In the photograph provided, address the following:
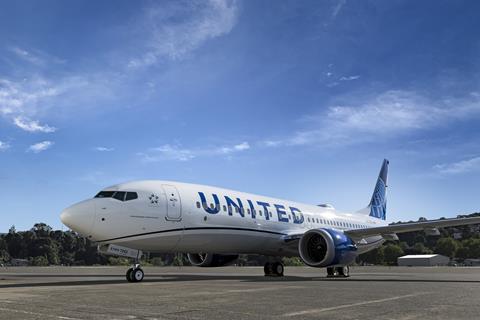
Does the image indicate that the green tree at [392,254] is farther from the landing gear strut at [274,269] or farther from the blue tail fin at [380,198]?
the landing gear strut at [274,269]

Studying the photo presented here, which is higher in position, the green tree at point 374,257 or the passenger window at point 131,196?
the passenger window at point 131,196

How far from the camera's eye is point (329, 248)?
20312mm

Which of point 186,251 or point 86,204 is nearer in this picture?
point 86,204

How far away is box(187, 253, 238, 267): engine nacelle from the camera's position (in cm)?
2264

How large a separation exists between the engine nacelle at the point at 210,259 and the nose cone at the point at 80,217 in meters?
7.75

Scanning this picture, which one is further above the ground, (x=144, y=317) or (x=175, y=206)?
(x=175, y=206)

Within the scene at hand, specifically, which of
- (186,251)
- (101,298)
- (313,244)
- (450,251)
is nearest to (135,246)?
(186,251)

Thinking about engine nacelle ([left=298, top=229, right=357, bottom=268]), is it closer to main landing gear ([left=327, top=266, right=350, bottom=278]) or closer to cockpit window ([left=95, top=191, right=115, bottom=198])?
main landing gear ([left=327, top=266, right=350, bottom=278])

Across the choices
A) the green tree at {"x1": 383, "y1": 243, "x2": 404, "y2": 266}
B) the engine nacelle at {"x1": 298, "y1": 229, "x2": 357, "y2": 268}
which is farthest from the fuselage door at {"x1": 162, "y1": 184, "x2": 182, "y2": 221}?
the green tree at {"x1": 383, "y1": 243, "x2": 404, "y2": 266}

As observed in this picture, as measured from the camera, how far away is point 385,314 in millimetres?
7340

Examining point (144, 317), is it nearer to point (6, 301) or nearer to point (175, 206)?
point (6, 301)

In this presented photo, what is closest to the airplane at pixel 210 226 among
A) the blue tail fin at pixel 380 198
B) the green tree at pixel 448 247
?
the blue tail fin at pixel 380 198

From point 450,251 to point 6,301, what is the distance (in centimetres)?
14144

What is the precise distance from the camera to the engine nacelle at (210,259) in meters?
22.6
